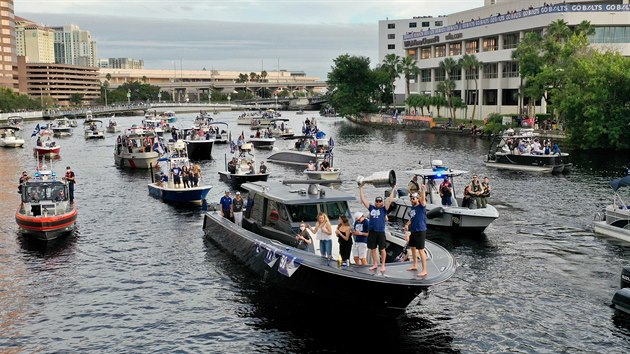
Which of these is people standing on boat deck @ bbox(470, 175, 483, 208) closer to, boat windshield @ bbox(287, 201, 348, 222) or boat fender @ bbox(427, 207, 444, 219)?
boat fender @ bbox(427, 207, 444, 219)

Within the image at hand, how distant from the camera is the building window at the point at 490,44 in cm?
11725

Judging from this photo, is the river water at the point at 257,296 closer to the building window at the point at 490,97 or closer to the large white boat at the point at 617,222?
the large white boat at the point at 617,222

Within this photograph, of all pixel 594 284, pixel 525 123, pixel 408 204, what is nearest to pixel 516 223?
pixel 408 204

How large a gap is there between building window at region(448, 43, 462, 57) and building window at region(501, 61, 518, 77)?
16.3 m

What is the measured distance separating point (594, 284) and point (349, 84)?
5108 inches

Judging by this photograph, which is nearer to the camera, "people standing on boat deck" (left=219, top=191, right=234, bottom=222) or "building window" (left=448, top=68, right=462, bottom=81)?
"people standing on boat deck" (left=219, top=191, right=234, bottom=222)

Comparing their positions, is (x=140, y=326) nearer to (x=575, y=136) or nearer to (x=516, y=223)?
(x=516, y=223)

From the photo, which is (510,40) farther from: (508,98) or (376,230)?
(376,230)

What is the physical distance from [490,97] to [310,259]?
104303 mm

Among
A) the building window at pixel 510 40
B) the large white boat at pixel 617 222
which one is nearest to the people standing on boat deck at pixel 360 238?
the large white boat at pixel 617 222

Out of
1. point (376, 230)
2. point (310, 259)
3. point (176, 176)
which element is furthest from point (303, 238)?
point (176, 176)

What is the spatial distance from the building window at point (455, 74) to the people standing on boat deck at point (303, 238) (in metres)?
110

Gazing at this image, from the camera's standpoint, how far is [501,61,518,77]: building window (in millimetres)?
111625

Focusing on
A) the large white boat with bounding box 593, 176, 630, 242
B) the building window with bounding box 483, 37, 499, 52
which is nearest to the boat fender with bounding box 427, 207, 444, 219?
the large white boat with bounding box 593, 176, 630, 242
